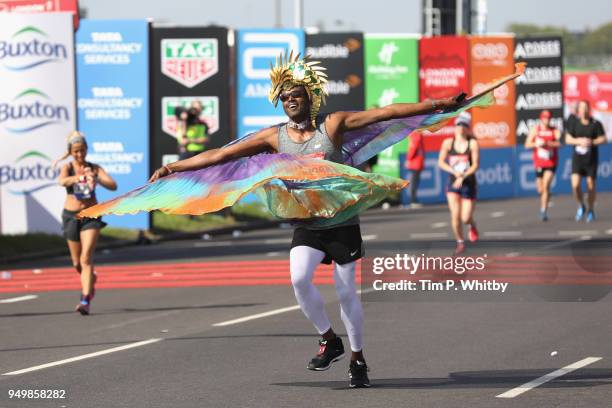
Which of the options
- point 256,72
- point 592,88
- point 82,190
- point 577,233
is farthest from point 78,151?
point 592,88

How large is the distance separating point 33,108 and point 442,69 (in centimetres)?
1531

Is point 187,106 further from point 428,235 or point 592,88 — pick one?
point 592,88

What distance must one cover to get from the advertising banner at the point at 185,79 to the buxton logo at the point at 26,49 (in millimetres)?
4675

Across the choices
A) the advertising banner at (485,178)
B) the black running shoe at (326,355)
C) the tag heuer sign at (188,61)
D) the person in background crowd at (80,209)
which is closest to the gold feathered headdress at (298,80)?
the black running shoe at (326,355)

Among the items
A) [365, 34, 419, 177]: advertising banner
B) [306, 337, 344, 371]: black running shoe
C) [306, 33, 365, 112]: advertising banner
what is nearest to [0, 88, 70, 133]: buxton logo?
[306, 33, 365, 112]: advertising banner

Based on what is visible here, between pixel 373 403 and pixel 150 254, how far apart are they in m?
14.5

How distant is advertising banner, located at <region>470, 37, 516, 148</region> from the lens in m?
37.6

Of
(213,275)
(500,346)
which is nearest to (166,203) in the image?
(500,346)

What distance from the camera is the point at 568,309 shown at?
14.5 meters

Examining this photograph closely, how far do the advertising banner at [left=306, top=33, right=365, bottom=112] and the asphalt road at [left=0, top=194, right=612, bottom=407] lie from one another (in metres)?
13.6

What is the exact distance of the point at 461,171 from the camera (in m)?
19.5

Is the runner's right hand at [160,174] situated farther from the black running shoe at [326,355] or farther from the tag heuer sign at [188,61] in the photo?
the tag heuer sign at [188,61]

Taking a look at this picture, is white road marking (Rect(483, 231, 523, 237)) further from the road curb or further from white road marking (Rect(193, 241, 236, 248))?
the road curb

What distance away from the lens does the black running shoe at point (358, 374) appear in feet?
32.9
